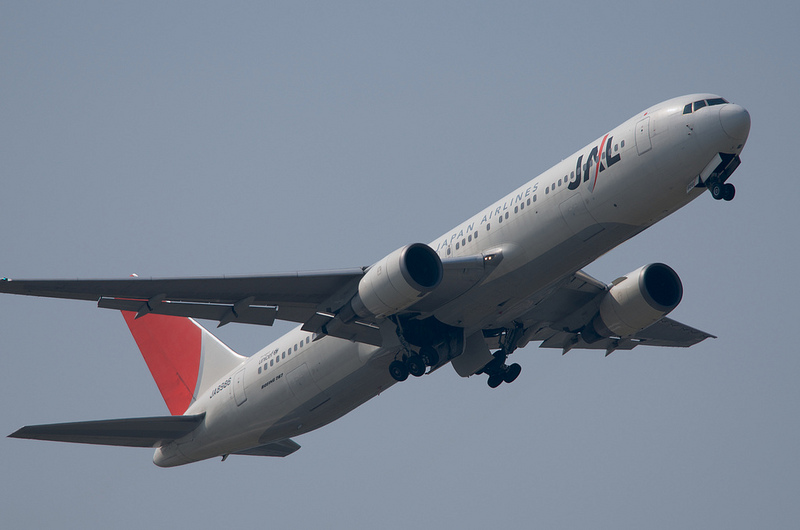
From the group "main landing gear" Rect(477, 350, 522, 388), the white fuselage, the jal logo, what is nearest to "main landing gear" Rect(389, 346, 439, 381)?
the white fuselage

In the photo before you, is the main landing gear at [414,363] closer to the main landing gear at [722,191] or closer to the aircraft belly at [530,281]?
the aircraft belly at [530,281]

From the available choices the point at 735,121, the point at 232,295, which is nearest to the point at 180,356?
the point at 232,295

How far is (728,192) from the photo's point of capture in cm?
2517

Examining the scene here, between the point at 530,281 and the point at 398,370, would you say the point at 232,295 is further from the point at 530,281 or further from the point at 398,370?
the point at 530,281

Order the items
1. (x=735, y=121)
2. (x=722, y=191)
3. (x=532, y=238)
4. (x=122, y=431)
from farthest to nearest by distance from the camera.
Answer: (x=122, y=431) < (x=532, y=238) < (x=722, y=191) < (x=735, y=121)

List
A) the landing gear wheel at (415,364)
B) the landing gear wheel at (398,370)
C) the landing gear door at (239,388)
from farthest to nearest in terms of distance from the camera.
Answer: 1. the landing gear door at (239,388)
2. the landing gear wheel at (398,370)
3. the landing gear wheel at (415,364)

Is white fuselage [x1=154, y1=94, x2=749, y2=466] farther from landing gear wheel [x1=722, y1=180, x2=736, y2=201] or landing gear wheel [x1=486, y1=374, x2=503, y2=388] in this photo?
landing gear wheel [x1=486, y1=374, x2=503, y2=388]

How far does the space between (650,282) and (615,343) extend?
143 inches

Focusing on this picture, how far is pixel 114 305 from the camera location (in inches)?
1072

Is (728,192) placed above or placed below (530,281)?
above

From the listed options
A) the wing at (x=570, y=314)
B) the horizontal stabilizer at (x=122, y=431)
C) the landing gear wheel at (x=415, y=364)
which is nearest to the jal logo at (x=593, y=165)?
the wing at (x=570, y=314)

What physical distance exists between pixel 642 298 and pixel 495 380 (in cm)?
589

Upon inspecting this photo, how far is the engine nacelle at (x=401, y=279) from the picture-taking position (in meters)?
26.5

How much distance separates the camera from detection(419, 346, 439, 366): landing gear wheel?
29734 mm
